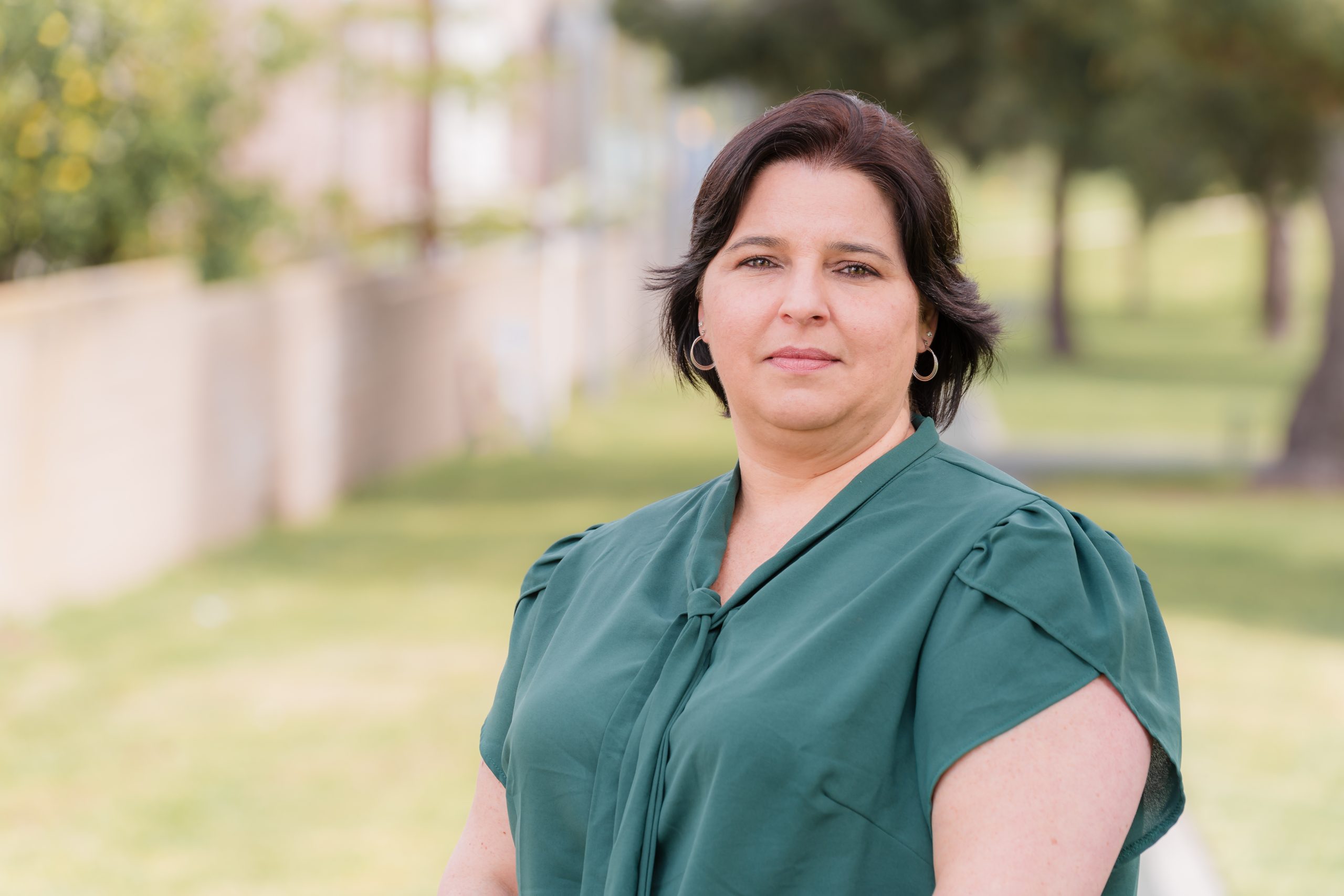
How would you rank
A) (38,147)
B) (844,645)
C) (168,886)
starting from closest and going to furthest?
(844,645) → (168,886) → (38,147)

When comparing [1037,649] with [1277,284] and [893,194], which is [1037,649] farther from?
[1277,284]

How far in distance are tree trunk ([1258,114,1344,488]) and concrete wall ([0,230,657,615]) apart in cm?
723

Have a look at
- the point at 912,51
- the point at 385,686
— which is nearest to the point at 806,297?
the point at 385,686

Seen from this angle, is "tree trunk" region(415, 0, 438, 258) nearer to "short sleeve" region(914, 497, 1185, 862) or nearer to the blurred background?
the blurred background

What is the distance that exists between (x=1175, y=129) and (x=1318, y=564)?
609 cm

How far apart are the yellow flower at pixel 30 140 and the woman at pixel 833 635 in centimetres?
813

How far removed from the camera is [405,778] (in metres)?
6.50

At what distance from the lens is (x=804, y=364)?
85.0 inches

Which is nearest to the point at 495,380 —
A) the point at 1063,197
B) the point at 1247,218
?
the point at 1063,197

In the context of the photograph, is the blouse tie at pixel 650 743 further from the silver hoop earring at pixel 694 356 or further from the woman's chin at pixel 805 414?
the silver hoop earring at pixel 694 356

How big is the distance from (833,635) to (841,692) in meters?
0.08

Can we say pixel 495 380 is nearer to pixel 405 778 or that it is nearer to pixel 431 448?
pixel 431 448

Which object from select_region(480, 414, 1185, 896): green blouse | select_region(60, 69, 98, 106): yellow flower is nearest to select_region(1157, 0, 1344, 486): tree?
select_region(60, 69, 98, 106): yellow flower

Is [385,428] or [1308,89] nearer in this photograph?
[1308,89]
